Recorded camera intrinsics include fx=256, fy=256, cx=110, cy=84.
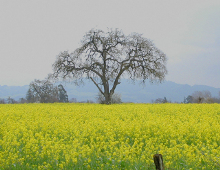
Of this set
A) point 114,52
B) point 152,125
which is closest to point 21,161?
point 152,125

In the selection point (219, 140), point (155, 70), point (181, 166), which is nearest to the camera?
point (181, 166)

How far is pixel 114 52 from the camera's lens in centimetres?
3431

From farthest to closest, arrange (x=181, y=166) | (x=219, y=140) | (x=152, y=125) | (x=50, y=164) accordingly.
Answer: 1. (x=152, y=125)
2. (x=219, y=140)
3. (x=50, y=164)
4. (x=181, y=166)

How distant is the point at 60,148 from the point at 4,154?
1653 millimetres

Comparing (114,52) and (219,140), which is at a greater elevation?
(114,52)

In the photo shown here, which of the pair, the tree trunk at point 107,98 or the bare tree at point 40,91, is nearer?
the tree trunk at point 107,98

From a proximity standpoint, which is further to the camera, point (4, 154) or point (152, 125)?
point (152, 125)

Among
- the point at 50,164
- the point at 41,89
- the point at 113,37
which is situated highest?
the point at 113,37

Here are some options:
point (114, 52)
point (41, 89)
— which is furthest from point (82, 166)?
point (41, 89)

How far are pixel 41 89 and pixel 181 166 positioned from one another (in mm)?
59661

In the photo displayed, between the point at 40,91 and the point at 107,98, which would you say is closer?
the point at 107,98

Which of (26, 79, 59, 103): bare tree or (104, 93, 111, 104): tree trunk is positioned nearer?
(104, 93, 111, 104): tree trunk

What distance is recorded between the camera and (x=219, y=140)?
9469 mm

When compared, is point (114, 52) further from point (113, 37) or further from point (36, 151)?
point (36, 151)
